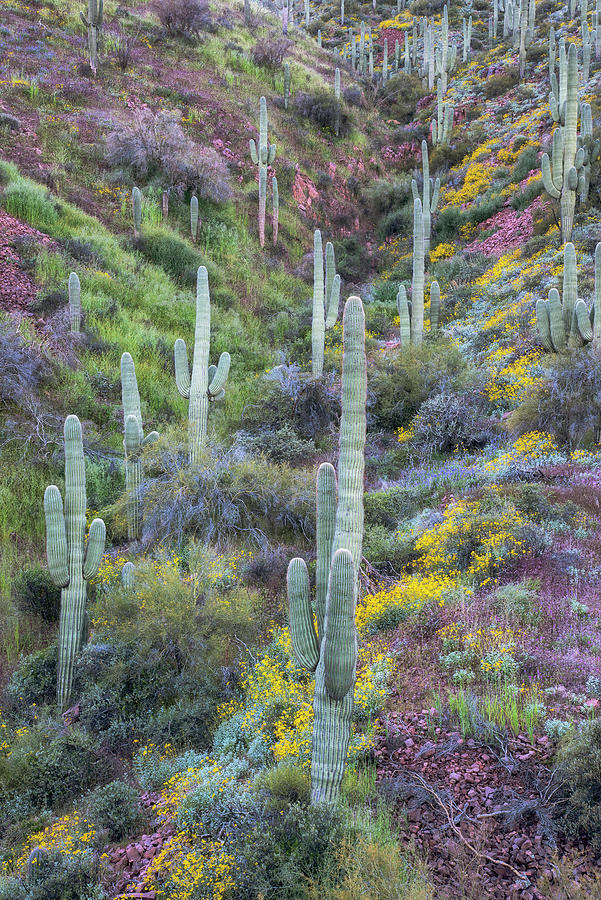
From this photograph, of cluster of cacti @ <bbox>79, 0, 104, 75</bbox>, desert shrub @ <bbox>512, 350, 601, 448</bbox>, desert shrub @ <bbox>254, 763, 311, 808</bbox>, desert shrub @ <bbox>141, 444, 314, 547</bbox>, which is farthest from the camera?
cluster of cacti @ <bbox>79, 0, 104, 75</bbox>

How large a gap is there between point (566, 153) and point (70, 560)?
50.9 feet

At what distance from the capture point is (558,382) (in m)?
10.5

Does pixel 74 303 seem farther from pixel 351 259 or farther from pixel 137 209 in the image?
pixel 351 259

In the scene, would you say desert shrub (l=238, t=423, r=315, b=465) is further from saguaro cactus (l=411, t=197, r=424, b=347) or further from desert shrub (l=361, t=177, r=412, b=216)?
desert shrub (l=361, t=177, r=412, b=216)

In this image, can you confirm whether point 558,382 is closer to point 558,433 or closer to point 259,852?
point 558,433

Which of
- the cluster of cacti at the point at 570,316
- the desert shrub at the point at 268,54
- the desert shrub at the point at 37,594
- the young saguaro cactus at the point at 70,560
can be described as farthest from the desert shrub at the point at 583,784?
the desert shrub at the point at 268,54

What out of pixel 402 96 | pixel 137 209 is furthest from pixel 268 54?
pixel 137 209

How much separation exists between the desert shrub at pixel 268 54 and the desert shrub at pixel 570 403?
90.4 feet

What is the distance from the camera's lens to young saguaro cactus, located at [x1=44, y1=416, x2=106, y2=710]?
7.09 m

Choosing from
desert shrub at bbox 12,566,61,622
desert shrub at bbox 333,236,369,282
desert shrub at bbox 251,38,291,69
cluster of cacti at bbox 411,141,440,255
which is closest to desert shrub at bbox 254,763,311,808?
desert shrub at bbox 12,566,61,622

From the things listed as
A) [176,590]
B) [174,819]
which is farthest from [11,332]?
[174,819]

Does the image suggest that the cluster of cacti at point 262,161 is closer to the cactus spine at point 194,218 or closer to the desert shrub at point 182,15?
the cactus spine at point 194,218

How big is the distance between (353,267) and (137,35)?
600 inches

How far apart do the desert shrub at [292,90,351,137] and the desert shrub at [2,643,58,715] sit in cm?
2941
